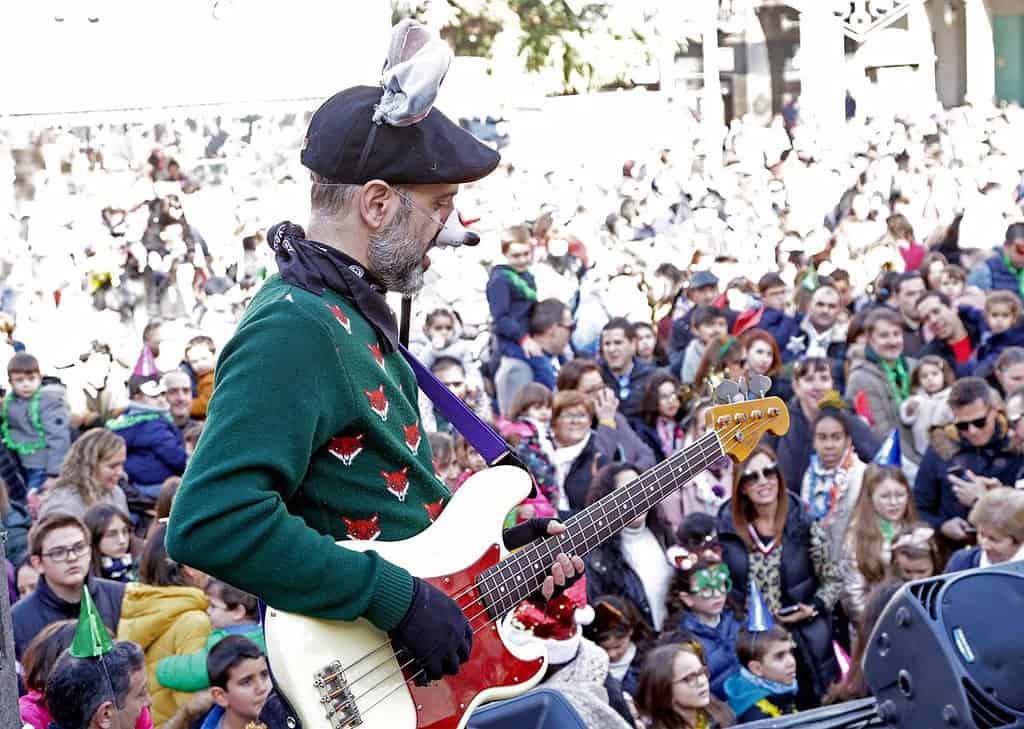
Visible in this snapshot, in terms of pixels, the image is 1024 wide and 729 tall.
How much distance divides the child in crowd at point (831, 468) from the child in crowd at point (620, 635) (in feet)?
4.41

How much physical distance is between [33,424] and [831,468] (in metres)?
4.09

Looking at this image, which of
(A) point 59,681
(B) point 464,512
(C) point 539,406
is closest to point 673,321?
(C) point 539,406

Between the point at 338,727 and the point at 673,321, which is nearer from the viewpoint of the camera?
the point at 338,727

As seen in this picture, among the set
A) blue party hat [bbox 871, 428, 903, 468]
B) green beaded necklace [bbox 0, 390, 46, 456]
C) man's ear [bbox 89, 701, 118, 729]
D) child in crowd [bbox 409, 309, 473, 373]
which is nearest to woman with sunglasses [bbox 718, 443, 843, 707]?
blue party hat [bbox 871, 428, 903, 468]

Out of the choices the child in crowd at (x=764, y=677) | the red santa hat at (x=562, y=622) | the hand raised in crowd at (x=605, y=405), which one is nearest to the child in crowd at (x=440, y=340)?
the hand raised in crowd at (x=605, y=405)

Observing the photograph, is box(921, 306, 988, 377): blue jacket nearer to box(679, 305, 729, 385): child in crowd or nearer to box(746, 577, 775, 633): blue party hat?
box(679, 305, 729, 385): child in crowd

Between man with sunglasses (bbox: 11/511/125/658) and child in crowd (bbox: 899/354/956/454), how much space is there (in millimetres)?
4110

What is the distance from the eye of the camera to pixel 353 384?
8.55 feet

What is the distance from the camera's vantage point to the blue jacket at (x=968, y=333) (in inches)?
361

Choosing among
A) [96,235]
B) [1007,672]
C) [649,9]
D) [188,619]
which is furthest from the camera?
[649,9]

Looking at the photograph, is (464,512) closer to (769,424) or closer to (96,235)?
(769,424)

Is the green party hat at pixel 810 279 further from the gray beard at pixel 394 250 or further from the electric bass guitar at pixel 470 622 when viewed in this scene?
the gray beard at pixel 394 250

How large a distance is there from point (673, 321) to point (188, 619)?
574 centimetres

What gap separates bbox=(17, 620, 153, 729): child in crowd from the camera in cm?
446
